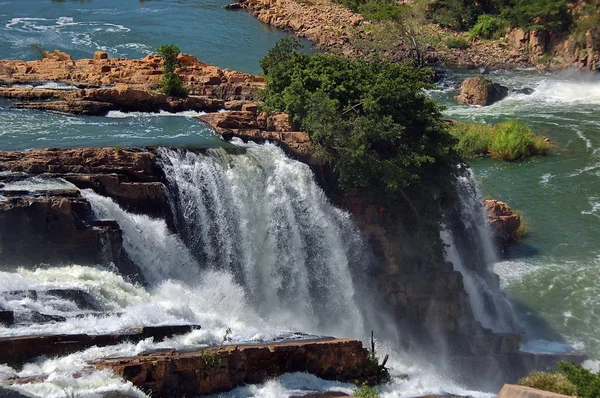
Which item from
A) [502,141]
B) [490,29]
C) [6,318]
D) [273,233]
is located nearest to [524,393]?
[6,318]

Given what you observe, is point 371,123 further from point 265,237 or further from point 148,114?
point 148,114

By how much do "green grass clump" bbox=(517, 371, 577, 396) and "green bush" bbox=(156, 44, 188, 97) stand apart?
1678 cm

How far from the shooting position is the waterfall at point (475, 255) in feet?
80.9

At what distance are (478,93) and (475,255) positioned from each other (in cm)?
1672

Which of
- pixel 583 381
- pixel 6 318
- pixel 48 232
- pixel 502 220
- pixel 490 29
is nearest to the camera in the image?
pixel 583 381

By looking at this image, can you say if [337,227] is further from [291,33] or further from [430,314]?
[291,33]

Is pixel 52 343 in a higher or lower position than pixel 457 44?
lower

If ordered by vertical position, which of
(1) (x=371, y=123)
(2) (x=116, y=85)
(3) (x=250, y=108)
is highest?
(1) (x=371, y=123)

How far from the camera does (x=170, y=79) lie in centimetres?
2839

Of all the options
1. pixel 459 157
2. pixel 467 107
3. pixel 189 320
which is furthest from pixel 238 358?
pixel 467 107

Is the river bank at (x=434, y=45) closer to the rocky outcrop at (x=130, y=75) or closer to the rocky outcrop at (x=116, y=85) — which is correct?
the rocky outcrop at (x=130, y=75)

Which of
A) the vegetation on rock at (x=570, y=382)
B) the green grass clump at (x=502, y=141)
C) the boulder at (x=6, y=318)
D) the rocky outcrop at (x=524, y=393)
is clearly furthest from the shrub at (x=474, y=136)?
the boulder at (x=6, y=318)

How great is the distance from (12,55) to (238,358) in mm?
28408

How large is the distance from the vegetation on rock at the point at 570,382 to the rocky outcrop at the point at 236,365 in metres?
3.85
